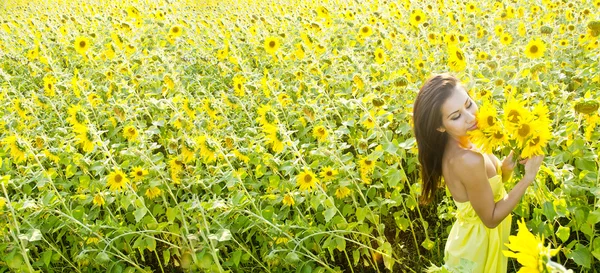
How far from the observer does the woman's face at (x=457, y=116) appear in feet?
5.34

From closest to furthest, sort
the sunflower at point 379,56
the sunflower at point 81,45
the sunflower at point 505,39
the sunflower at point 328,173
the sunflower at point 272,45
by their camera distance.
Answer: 1. the sunflower at point 328,173
2. the sunflower at point 505,39
3. the sunflower at point 379,56
4. the sunflower at point 272,45
5. the sunflower at point 81,45

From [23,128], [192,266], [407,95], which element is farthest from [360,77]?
[23,128]

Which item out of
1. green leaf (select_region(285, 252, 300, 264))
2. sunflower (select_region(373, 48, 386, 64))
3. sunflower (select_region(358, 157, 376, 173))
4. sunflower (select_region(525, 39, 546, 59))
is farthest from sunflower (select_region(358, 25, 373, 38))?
green leaf (select_region(285, 252, 300, 264))

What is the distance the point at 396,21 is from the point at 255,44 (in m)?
1.21

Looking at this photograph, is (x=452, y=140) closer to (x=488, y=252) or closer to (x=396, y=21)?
(x=488, y=252)

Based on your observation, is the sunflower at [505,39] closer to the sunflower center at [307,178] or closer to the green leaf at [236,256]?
the sunflower center at [307,178]

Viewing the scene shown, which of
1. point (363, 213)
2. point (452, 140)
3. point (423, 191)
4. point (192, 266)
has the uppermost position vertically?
point (452, 140)

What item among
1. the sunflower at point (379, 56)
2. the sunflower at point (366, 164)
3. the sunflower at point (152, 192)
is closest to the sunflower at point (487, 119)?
the sunflower at point (366, 164)

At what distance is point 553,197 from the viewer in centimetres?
186

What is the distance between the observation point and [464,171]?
163 centimetres

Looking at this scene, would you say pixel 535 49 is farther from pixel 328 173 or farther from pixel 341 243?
pixel 341 243

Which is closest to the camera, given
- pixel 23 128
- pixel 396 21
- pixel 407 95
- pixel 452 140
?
pixel 452 140

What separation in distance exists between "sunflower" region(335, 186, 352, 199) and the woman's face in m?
0.65

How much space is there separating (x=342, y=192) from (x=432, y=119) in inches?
26.0
